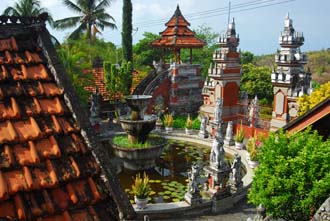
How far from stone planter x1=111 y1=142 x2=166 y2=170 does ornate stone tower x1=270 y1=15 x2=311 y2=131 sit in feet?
25.6

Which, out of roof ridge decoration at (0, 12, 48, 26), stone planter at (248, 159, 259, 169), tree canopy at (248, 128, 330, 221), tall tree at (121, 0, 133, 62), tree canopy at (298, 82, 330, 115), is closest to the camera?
roof ridge decoration at (0, 12, 48, 26)

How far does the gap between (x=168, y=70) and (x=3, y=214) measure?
21890 mm

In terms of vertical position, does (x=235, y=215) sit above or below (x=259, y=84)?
below

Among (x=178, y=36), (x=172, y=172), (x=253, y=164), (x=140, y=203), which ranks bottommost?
(x=172, y=172)

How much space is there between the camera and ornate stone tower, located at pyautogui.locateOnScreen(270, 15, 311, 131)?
17562 millimetres

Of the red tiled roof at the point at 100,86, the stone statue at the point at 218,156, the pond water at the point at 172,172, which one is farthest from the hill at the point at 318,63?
the stone statue at the point at 218,156

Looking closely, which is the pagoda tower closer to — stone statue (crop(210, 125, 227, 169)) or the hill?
stone statue (crop(210, 125, 227, 169))

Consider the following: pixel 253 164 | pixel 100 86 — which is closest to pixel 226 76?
pixel 253 164

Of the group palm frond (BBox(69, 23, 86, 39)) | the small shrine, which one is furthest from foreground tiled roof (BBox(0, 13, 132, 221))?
palm frond (BBox(69, 23, 86, 39))

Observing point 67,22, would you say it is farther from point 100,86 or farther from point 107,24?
point 100,86

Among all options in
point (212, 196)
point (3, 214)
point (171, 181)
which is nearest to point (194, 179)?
point (212, 196)

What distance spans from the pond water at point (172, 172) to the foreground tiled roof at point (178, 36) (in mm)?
9642

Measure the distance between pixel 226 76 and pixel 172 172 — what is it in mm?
9299

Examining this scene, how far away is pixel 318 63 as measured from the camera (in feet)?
145
